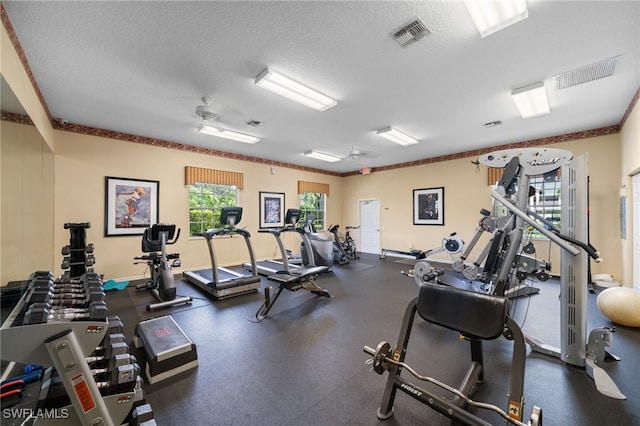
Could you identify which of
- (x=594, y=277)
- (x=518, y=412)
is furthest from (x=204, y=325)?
(x=594, y=277)

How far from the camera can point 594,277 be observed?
4699mm

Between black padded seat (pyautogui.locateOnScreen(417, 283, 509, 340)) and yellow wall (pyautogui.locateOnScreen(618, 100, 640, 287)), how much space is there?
157 inches

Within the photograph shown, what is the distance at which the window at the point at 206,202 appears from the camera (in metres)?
6.07

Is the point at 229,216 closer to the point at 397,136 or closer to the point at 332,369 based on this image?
the point at 332,369

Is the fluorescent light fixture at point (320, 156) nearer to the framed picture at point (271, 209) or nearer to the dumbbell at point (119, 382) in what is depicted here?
the framed picture at point (271, 209)

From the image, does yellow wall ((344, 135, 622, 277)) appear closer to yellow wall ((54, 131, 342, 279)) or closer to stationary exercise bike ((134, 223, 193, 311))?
yellow wall ((54, 131, 342, 279))

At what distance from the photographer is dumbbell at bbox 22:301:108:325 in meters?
1.27

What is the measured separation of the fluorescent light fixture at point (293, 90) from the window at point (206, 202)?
3860 millimetres

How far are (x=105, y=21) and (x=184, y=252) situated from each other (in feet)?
15.2

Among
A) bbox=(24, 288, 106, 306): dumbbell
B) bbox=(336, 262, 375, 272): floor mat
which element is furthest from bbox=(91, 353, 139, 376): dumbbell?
bbox=(336, 262, 375, 272): floor mat

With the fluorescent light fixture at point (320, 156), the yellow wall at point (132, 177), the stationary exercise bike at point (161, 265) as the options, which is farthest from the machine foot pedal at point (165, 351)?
the fluorescent light fixture at point (320, 156)

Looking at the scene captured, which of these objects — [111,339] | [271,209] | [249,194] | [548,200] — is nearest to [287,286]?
[111,339]

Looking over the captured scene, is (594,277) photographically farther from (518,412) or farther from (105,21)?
(105,21)

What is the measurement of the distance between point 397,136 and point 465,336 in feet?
13.9
